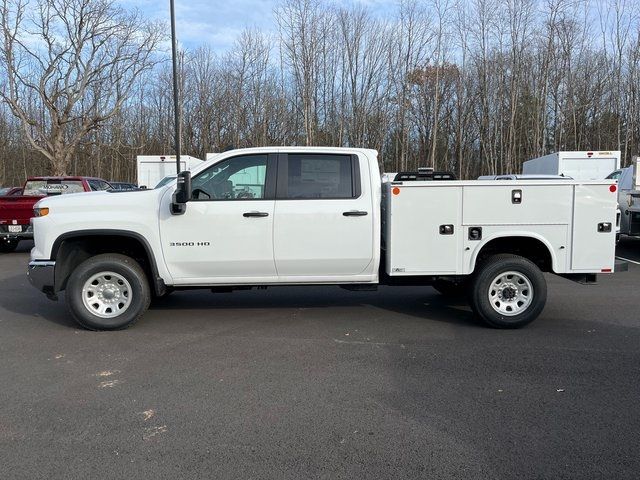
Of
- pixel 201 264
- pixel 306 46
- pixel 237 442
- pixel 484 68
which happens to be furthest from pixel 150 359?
pixel 484 68

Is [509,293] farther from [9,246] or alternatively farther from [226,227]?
[9,246]

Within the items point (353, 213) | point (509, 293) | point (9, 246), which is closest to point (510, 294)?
point (509, 293)

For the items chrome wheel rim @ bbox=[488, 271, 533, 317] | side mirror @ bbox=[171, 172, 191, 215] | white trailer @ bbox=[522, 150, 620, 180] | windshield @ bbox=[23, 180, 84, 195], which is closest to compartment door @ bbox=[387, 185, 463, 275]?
chrome wheel rim @ bbox=[488, 271, 533, 317]

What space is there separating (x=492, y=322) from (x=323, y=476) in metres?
3.63

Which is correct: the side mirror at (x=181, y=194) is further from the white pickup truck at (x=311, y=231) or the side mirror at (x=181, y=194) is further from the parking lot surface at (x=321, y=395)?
the parking lot surface at (x=321, y=395)

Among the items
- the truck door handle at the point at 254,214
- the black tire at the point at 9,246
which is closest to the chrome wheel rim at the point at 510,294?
the truck door handle at the point at 254,214

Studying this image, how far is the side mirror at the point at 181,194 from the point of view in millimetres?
5664

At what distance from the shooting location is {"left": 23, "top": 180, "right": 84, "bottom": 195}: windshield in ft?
43.2

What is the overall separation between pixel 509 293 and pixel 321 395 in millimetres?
2977

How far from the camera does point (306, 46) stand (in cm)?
3106

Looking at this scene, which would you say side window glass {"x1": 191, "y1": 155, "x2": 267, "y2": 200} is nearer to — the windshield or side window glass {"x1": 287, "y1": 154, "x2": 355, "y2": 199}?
side window glass {"x1": 287, "y1": 154, "x2": 355, "y2": 199}

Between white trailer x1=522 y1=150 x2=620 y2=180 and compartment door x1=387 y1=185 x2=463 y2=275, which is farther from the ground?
white trailer x1=522 y1=150 x2=620 y2=180

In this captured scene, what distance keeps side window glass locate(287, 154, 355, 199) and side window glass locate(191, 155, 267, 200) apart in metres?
0.34

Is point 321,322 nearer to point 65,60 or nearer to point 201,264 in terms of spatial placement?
point 201,264
